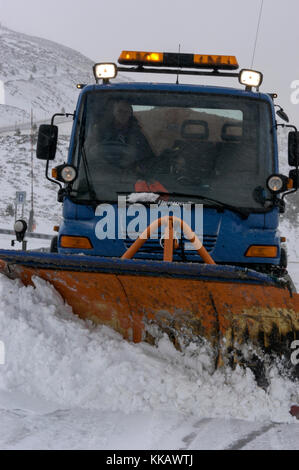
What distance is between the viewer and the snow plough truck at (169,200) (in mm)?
3865

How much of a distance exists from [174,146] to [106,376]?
2.29 metres

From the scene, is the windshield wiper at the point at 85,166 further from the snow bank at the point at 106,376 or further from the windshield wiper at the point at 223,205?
the snow bank at the point at 106,376

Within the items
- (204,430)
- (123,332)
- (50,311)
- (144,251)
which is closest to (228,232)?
(144,251)

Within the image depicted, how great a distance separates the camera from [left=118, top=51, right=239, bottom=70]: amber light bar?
20.1 feet

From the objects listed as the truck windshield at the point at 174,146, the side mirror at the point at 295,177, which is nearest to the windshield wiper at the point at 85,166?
the truck windshield at the point at 174,146

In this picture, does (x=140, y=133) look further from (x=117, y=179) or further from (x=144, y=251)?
(x=144, y=251)

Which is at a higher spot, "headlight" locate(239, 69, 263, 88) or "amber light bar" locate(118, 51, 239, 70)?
"amber light bar" locate(118, 51, 239, 70)

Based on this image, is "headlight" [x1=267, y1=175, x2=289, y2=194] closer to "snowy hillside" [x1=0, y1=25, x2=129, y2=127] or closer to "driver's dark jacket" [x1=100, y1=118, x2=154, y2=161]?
"driver's dark jacket" [x1=100, y1=118, x2=154, y2=161]

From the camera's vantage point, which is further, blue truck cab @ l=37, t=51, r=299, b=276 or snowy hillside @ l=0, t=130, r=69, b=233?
snowy hillside @ l=0, t=130, r=69, b=233

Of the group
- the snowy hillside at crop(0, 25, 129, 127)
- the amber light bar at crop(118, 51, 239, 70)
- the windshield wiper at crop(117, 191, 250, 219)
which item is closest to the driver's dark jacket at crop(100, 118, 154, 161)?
the windshield wiper at crop(117, 191, 250, 219)

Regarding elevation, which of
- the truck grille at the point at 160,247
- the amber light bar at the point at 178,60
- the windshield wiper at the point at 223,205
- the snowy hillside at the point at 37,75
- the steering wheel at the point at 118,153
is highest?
the snowy hillside at the point at 37,75

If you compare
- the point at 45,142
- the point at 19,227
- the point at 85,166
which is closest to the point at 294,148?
the point at 85,166

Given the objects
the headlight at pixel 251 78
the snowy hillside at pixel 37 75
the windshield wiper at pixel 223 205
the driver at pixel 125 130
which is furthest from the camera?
the snowy hillside at pixel 37 75

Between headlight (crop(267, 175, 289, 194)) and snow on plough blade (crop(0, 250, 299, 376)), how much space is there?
1.56m
